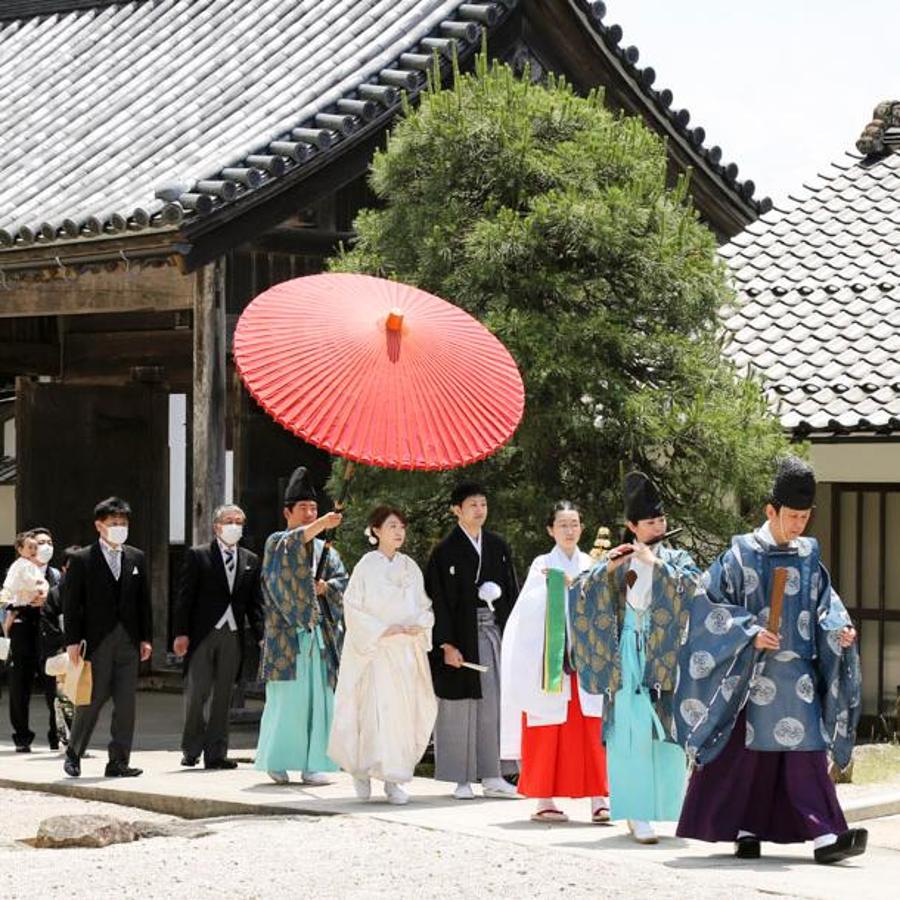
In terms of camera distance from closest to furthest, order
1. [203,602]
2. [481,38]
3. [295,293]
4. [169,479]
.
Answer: [295,293] < [203,602] < [481,38] < [169,479]

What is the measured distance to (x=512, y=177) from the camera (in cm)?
1332

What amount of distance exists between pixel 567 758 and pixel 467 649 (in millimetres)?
1073

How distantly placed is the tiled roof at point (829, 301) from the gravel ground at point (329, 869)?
6.43 meters

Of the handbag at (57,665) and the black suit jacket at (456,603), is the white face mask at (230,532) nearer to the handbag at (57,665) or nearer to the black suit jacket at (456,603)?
the handbag at (57,665)

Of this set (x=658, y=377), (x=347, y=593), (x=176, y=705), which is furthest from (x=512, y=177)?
(x=176, y=705)

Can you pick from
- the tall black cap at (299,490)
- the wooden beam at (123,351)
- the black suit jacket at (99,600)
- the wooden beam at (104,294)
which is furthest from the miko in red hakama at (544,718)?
the wooden beam at (123,351)

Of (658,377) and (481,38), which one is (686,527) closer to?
(658,377)

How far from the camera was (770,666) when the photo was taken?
30.8 ft

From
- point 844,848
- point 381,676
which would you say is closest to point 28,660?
point 381,676

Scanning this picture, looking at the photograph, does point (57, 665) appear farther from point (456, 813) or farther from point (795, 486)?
point (795, 486)

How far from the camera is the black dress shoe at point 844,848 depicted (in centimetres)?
920

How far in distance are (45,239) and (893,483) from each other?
6083 mm

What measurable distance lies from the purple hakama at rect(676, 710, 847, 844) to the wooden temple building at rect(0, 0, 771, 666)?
6301mm

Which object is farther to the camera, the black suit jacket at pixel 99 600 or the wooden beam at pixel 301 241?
the wooden beam at pixel 301 241
